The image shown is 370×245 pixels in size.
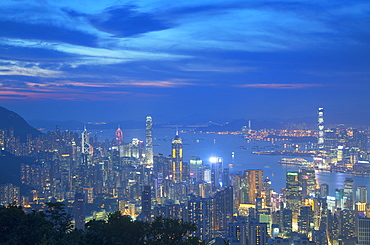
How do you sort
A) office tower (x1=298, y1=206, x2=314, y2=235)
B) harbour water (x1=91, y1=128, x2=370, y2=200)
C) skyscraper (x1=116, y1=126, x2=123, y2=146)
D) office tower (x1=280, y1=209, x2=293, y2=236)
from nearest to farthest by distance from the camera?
office tower (x1=280, y1=209, x2=293, y2=236), office tower (x1=298, y1=206, x2=314, y2=235), harbour water (x1=91, y1=128, x2=370, y2=200), skyscraper (x1=116, y1=126, x2=123, y2=146)

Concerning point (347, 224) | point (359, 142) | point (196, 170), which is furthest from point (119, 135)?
point (347, 224)

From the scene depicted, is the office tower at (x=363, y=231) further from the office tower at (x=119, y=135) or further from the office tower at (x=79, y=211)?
the office tower at (x=119, y=135)

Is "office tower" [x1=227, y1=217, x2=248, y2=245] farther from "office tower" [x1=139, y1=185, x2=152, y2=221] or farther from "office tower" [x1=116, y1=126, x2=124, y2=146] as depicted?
"office tower" [x1=116, y1=126, x2=124, y2=146]

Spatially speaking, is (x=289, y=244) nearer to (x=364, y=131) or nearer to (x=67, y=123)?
(x=364, y=131)

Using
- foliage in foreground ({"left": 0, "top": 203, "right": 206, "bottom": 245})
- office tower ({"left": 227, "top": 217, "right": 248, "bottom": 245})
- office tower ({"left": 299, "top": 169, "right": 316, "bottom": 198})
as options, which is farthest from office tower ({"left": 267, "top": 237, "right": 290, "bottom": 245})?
foliage in foreground ({"left": 0, "top": 203, "right": 206, "bottom": 245})

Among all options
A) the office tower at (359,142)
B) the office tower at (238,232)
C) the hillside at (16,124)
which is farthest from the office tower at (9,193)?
the office tower at (359,142)

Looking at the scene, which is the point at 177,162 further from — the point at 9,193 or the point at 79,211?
the point at 79,211

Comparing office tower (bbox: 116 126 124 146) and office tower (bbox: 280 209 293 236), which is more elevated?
office tower (bbox: 116 126 124 146)
